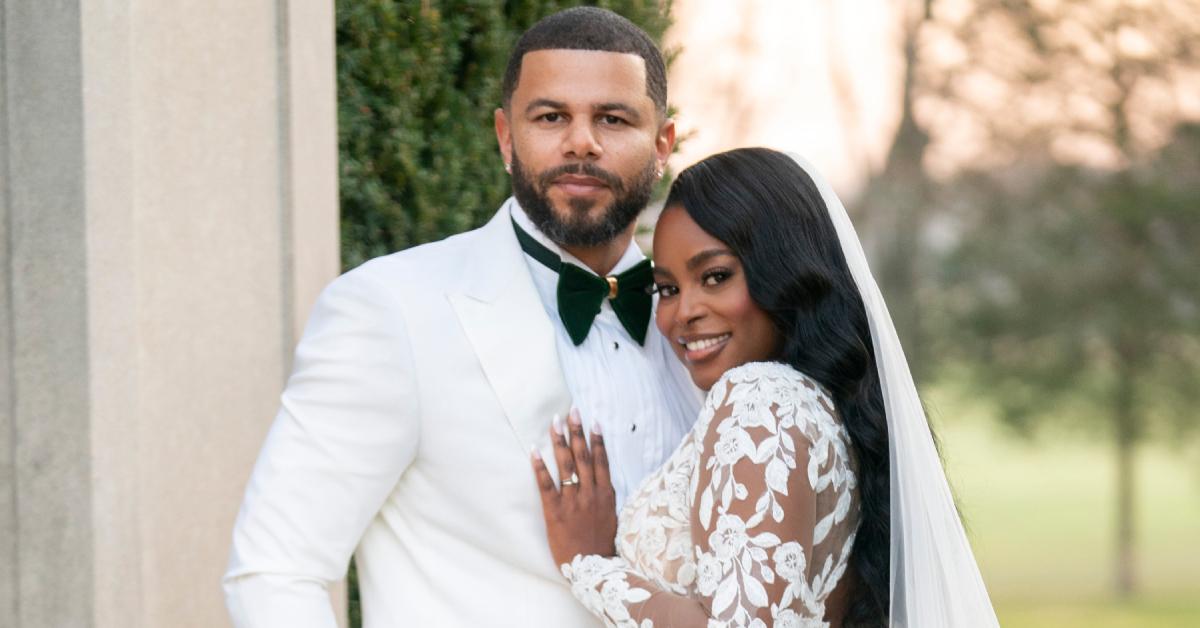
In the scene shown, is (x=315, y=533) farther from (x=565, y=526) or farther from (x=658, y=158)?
(x=658, y=158)

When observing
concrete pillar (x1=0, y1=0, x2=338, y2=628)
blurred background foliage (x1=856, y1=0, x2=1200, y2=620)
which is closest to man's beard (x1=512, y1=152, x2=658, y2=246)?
concrete pillar (x1=0, y1=0, x2=338, y2=628)

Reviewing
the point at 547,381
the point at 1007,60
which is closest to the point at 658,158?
the point at 547,381

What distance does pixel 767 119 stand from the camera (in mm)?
12195

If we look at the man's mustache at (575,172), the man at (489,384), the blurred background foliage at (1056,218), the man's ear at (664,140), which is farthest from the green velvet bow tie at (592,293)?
the blurred background foliage at (1056,218)

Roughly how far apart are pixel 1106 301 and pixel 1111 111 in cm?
218

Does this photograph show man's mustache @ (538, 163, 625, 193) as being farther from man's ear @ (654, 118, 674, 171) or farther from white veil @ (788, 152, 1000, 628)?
white veil @ (788, 152, 1000, 628)

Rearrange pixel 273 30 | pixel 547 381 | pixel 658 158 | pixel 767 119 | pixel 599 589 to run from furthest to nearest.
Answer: pixel 767 119, pixel 273 30, pixel 658 158, pixel 547 381, pixel 599 589

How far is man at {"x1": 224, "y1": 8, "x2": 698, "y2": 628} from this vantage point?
2.39 meters

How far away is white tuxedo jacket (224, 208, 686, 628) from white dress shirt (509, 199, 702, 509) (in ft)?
0.22

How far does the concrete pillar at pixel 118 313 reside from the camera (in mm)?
2781

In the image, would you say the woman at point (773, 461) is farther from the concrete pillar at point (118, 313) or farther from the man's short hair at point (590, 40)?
the concrete pillar at point (118, 313)

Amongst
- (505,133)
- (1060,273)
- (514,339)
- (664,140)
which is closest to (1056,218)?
(1060,273)

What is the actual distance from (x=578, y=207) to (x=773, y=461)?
0.73 meters

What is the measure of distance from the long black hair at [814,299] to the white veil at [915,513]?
0.07 ft
